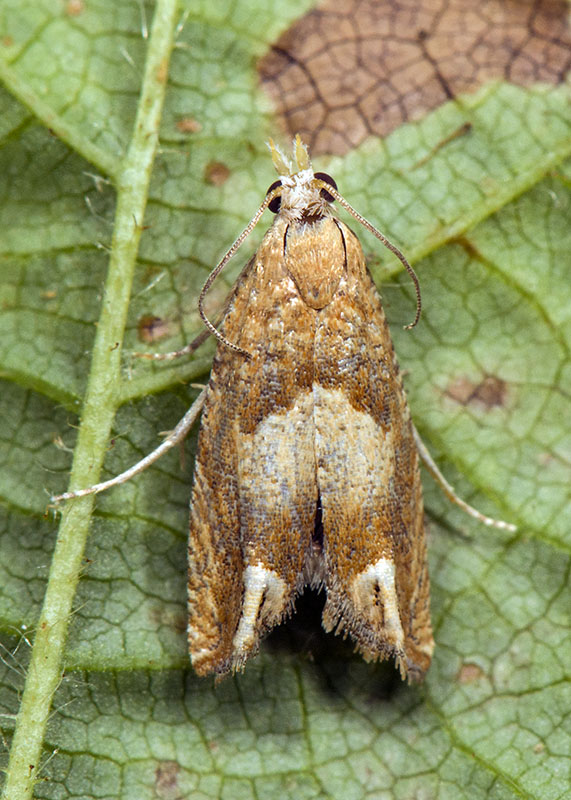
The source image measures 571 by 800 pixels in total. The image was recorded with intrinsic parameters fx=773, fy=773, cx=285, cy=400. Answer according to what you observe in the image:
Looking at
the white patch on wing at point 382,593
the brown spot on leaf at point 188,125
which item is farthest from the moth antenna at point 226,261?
the white patch on wing at point 382,593

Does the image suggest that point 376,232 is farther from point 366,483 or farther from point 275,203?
point 366,483

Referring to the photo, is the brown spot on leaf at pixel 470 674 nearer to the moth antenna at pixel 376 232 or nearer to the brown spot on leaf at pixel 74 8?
the moth antenna at pixel 376 232

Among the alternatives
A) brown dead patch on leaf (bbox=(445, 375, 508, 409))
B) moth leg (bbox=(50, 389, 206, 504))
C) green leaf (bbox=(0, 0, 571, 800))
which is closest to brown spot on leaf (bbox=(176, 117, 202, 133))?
green leaf (bbox=(0, 0, 571, 800))

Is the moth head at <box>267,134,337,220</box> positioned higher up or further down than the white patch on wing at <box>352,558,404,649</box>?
higher up

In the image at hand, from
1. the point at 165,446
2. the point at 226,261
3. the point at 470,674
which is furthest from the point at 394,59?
the point at 470,674

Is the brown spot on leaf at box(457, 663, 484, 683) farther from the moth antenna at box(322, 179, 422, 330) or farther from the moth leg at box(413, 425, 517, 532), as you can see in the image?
the moth antenna at box(322, 179, 422, 330)

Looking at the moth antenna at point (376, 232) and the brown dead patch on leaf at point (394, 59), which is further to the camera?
the brown dead patch on leaf at point (394, 59)

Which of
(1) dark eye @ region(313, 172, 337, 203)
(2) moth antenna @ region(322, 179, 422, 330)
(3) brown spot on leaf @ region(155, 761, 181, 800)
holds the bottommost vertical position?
(3) brown spot on leaf @ region(155, 761, 181, 800)

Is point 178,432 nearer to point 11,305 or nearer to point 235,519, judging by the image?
point 235,519
